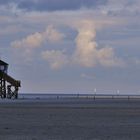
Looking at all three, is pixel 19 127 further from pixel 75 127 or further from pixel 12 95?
pixel 12 95

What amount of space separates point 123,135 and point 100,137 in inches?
70.3

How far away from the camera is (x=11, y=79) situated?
125125mm

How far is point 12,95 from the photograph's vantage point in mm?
130500

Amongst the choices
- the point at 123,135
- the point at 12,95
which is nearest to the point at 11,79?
the point at 12,95

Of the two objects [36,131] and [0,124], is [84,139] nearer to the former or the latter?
[36,131]

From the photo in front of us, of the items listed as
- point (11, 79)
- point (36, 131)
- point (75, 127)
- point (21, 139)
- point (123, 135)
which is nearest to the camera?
point (21, 139)

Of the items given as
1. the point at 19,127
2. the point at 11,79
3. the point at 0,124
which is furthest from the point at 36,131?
the point at 11,79

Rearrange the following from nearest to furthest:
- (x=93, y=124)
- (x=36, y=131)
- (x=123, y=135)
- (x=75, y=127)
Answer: (x=123, y=135) → (x=36, y=131) → (x=75, y=127) → (x=93, y=124)

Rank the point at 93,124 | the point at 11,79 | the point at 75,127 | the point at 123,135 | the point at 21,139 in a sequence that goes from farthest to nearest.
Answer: the point at 11,79 → the point at 93,124 → the point at 75,127 → the point at 123,135 → the point at 21,139

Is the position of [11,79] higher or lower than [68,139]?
higher

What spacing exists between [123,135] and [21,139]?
6.34 meters

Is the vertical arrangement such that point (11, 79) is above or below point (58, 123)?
above

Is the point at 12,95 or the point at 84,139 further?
the point at 12,95

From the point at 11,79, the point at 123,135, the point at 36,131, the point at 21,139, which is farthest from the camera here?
the point at 11,79
